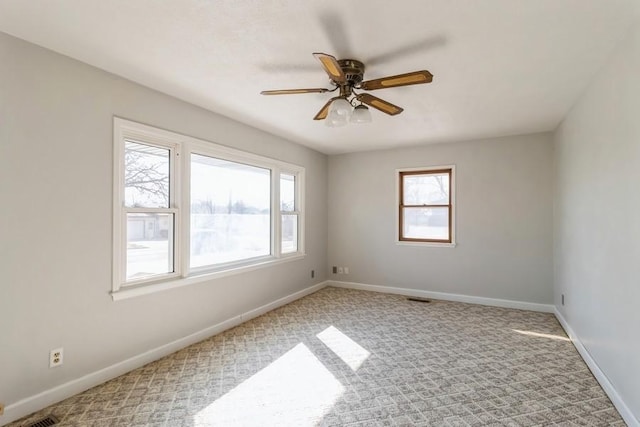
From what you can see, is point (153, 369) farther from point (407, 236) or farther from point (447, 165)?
point (447, 165)

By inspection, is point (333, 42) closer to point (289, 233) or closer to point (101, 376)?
point (101, 376)

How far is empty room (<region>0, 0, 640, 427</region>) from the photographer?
199 cm

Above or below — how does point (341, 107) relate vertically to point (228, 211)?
above

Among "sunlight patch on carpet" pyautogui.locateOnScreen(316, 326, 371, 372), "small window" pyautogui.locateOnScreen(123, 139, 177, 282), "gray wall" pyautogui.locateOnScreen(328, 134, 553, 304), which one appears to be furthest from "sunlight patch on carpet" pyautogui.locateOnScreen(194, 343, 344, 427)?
"gray wall" pyautogui.locateOnScreen(328, 134, 553, 304)

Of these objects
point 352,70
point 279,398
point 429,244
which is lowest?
point 279,398

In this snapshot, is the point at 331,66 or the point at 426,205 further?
the point at 426,205

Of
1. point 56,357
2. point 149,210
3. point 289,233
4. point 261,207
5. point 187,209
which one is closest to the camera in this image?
point 56,357

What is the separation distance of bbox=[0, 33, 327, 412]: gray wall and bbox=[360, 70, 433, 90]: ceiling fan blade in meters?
2.01

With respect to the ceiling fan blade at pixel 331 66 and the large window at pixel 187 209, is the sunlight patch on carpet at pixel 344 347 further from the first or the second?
the ceiling fan blade at pixel 331 66

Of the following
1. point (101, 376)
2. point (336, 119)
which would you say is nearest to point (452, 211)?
point (336, 119)

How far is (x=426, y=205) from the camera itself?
17.0 feet

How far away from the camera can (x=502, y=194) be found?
4.61m

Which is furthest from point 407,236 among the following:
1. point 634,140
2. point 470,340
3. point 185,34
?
point 185,34

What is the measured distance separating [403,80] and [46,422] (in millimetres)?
3216
